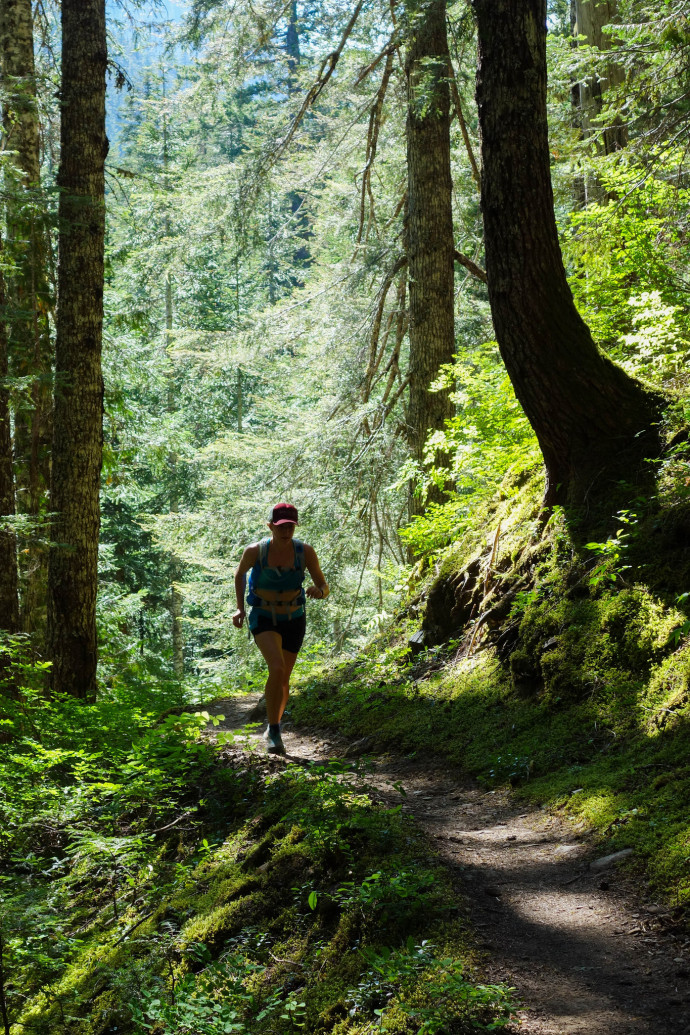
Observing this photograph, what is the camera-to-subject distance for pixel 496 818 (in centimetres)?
470

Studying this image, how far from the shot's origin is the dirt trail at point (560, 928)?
2.59m

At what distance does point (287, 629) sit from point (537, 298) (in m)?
3.17

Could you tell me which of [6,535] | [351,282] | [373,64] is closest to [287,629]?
[6,535]

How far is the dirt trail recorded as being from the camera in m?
2.59

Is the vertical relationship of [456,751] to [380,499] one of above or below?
below

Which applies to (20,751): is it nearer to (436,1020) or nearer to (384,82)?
(436,1020)

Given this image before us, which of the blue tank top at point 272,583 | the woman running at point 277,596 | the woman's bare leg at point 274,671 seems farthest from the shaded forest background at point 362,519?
the blue tank top at point 272,583

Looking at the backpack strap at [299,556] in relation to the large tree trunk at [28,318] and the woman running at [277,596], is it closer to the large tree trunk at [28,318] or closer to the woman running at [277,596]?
the woman running at [277,596]

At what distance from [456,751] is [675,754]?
2187 mm

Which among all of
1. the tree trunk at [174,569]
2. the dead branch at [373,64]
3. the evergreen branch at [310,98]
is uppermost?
the dead branch at [373,64]

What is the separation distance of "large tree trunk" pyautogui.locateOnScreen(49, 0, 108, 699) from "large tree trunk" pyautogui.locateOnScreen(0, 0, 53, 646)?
1.56 ft

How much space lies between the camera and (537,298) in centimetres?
588

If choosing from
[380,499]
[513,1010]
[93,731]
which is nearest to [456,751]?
[93,731]

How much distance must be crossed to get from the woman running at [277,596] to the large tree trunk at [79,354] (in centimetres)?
284
